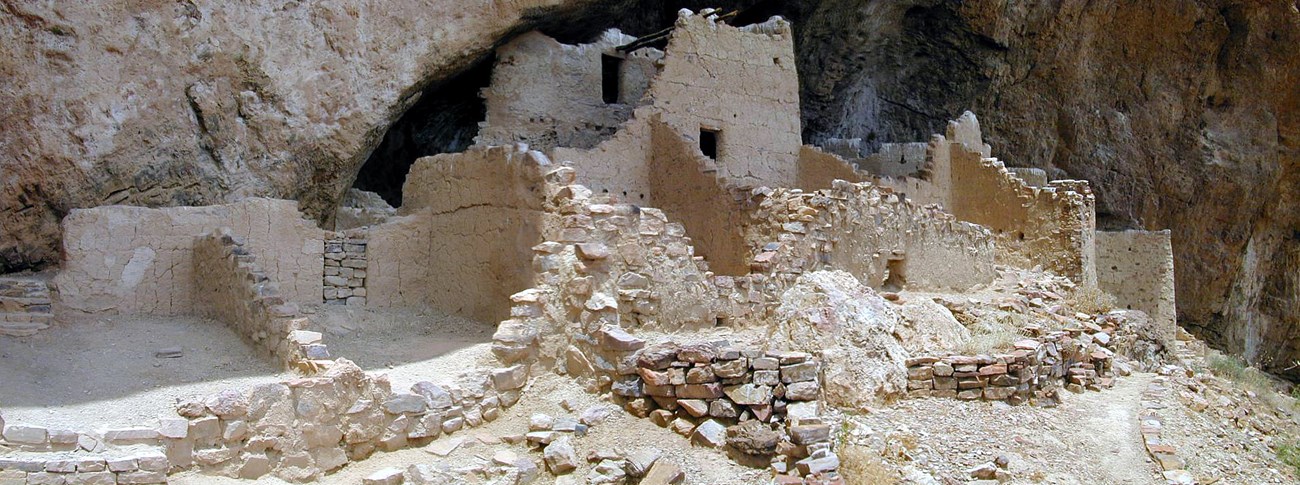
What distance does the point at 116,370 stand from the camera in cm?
786

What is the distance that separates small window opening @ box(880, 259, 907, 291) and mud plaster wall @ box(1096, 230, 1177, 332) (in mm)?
5767

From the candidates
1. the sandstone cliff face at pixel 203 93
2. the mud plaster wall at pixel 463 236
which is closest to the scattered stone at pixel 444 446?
the mud plaster wall at pixel 463 236

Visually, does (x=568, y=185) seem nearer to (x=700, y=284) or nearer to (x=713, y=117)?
(x=700, y=284)

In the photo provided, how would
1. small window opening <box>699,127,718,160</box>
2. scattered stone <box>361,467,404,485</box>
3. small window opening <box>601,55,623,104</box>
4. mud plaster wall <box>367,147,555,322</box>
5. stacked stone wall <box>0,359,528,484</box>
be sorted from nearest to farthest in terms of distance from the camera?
1. stacked stone wall <box>0,359,528,484</box>
2. scattered stone <box>361,467,404,485</box>
3. mud plaster wall <box>367,147,555,322</box>
4. small window opening <box>699,127,718,160</box>
5. small window opening <box>601,55,623,104</box>

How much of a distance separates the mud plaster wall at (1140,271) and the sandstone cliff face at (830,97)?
4.23 metres

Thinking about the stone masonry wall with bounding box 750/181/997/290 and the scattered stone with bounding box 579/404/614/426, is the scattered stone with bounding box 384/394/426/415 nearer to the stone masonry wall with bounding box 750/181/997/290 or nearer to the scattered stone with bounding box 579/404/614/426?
the scattered stone with bounding box 579/404/614/426

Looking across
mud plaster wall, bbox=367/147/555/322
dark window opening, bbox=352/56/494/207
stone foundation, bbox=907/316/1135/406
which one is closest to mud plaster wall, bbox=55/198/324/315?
mud plaster wall, bbox=367/147/555/322

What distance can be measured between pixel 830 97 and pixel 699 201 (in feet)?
24.8

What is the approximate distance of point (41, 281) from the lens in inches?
348

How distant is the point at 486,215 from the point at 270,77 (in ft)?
12.0

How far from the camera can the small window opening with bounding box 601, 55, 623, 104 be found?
A: 1542 centimetres

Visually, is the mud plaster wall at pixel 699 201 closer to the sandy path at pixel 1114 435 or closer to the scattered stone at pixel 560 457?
the sandy path at pixel 1114 435

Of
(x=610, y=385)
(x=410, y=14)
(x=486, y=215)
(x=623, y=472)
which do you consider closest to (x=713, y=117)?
(x=410, y=14)

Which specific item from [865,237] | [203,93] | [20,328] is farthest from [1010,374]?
[203,93]
